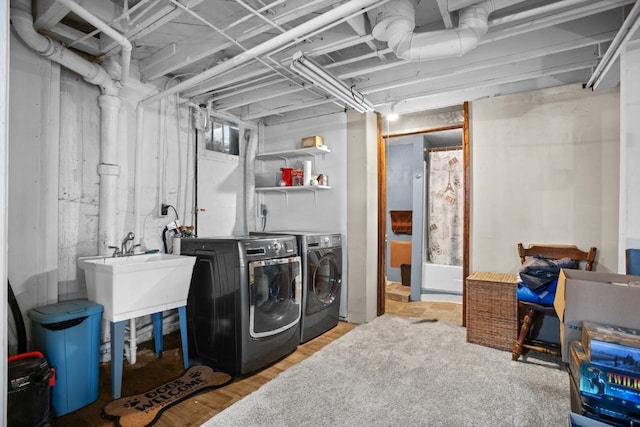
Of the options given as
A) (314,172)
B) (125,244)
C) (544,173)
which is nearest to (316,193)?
(314,172)

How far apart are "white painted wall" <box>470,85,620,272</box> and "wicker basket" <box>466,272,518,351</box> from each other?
39 centimetres

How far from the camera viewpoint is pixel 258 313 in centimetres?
241

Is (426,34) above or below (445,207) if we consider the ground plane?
above

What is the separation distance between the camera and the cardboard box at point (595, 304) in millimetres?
1242

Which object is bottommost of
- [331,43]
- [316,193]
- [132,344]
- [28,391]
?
[132,344]

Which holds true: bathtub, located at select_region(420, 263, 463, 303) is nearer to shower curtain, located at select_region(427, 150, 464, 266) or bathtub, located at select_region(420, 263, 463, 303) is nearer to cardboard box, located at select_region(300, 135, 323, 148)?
shower curtain, located at select_region(427, 150, 464, 266)

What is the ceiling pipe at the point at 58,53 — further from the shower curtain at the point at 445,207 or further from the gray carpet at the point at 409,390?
the shower curtain at the point at 445,207

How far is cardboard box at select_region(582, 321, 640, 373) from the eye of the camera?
1042 mm

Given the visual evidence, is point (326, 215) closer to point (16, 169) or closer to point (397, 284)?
point (397, 284)

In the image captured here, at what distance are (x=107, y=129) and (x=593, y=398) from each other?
3178 mm

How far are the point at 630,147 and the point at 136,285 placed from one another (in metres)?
3.08

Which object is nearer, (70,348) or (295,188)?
(70,348)

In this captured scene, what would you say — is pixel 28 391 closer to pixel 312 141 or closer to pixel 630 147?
pixel 312 141

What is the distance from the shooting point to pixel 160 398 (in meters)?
2.02
